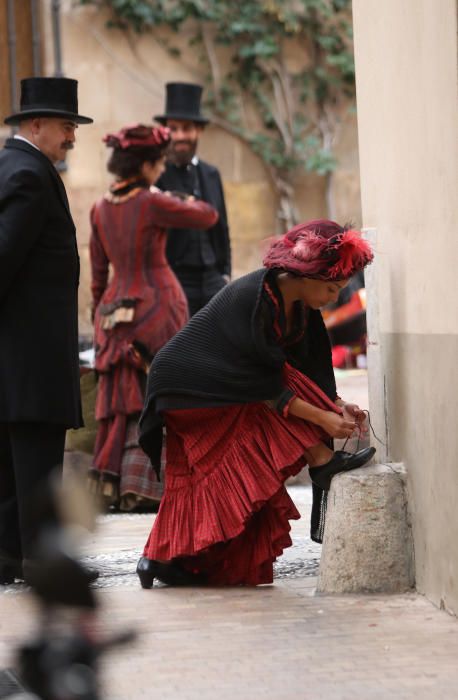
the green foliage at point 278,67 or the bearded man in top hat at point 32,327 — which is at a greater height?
the green foliage at point 278,67

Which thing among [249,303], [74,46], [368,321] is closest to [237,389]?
[249,303]

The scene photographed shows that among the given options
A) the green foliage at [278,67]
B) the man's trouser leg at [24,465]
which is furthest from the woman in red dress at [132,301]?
the green foliage at [278,67]

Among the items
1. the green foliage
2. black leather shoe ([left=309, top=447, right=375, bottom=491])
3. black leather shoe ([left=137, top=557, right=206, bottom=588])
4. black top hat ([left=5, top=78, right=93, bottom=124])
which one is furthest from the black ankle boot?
the green foliage

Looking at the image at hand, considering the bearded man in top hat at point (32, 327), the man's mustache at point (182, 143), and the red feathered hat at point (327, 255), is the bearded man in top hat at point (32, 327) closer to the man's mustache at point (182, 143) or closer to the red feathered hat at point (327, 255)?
the red feathered hat at point (327, 255)

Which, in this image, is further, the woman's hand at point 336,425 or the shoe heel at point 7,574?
the shoe heel at point 7,574

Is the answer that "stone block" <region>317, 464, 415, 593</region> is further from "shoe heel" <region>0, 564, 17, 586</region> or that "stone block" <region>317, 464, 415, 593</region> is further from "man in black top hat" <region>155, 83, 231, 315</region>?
"man in black top hat" <region>155, 83, 231, 315</region>

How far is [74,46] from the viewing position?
43.5 ft

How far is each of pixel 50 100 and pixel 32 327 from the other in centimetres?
93

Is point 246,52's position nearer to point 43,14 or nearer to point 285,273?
point 43,14

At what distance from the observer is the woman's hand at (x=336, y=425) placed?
5.16m

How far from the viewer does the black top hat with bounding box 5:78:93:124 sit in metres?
5.62

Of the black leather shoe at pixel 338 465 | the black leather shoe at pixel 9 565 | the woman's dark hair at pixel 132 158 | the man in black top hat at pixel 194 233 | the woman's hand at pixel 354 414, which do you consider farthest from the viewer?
the man in black top hat at pixel 194 233

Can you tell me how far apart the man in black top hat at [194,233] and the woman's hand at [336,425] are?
3656 millimetres

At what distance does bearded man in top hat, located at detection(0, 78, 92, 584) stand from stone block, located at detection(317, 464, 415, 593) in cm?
106
